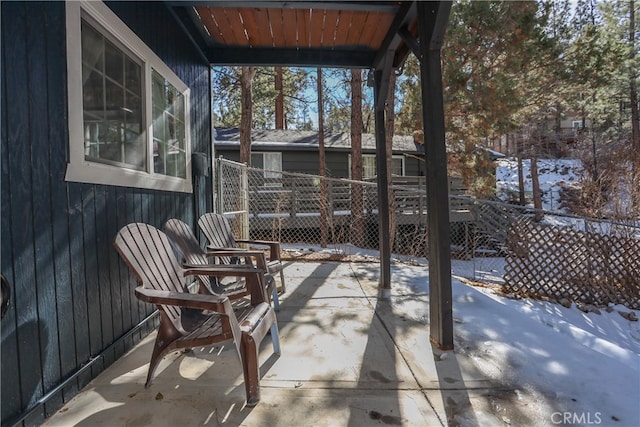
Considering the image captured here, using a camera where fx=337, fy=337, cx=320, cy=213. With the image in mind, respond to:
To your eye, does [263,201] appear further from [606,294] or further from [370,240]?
[606,294]

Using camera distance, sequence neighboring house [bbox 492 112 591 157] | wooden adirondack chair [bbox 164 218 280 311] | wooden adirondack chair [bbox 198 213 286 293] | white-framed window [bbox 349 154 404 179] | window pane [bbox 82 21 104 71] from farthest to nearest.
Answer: neighboring house [bbox 492 112 591 157] → white-framed window [bbox 349 154 404 179] → wooden adirondack chair [bbox 198 213 286 293] → wooden adirondack chair [bbox 164 218 280 311] → window pane [bbox 82 21 104 71]

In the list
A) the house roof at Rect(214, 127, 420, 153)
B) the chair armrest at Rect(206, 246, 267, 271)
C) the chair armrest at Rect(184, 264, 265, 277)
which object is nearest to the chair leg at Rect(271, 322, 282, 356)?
the chair armrest at Rect(184, 264, 265, 277)

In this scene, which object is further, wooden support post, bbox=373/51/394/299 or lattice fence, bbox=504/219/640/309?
lattice fence, bbox=504/219/640/309

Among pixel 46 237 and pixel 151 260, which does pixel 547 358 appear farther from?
pixel 46 237

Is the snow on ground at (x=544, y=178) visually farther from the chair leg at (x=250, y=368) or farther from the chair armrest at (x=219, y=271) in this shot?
the chair leg at (x=250, y=368)

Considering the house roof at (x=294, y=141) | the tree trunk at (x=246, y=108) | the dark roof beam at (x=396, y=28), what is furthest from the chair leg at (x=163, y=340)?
the house roof at (x=294, y=141)

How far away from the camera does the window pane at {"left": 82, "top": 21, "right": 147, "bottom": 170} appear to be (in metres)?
1.91

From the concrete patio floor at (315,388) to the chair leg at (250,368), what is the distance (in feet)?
0.17

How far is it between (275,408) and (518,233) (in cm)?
398

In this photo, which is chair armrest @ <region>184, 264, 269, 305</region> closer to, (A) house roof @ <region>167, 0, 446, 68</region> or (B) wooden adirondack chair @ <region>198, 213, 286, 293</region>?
(B) wooden adirondack chair @ <region>198, 213, 286, 293</region>

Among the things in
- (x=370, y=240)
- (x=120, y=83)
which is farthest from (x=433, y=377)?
(x=370, y=240)

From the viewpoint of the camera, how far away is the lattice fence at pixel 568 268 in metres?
4.36

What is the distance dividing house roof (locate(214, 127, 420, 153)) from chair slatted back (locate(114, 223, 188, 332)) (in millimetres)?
7934

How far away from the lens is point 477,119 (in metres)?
7.54
